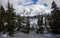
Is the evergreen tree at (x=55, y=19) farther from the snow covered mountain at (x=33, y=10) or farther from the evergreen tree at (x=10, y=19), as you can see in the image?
the evergreen tree at (x=10, y=19)

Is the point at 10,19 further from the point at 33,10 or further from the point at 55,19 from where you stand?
the point at 55,19

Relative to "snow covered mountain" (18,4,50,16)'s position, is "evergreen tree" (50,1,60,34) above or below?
below

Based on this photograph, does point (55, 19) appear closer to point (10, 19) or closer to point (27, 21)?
point (27, 21)

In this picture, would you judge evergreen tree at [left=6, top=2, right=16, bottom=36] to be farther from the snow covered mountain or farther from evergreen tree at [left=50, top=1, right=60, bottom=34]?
evergreen tree at [left=50, top=1, right=60, bottom=34]

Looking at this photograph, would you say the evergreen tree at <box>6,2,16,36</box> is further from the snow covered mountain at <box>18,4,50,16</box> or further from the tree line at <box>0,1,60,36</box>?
the snow covered mountain at <box>18,4,50,16</box>

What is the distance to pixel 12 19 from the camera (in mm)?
2980

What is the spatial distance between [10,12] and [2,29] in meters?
0.39

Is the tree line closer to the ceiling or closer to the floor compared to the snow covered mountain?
closer to the floor

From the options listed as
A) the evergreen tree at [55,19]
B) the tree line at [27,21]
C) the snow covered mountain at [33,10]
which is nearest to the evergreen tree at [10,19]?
the tree line at [27,21]

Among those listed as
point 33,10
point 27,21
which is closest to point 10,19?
point 27,21

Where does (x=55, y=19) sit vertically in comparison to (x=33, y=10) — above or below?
below

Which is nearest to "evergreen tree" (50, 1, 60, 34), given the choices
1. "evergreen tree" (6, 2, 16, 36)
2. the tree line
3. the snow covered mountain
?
the tree line

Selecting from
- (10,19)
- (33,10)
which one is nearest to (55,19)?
(33,10)

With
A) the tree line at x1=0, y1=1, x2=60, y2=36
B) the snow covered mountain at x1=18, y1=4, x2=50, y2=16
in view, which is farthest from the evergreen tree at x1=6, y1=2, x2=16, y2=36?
the snow covered mountain at x1=18, y1=4, x2=50, y2=16
